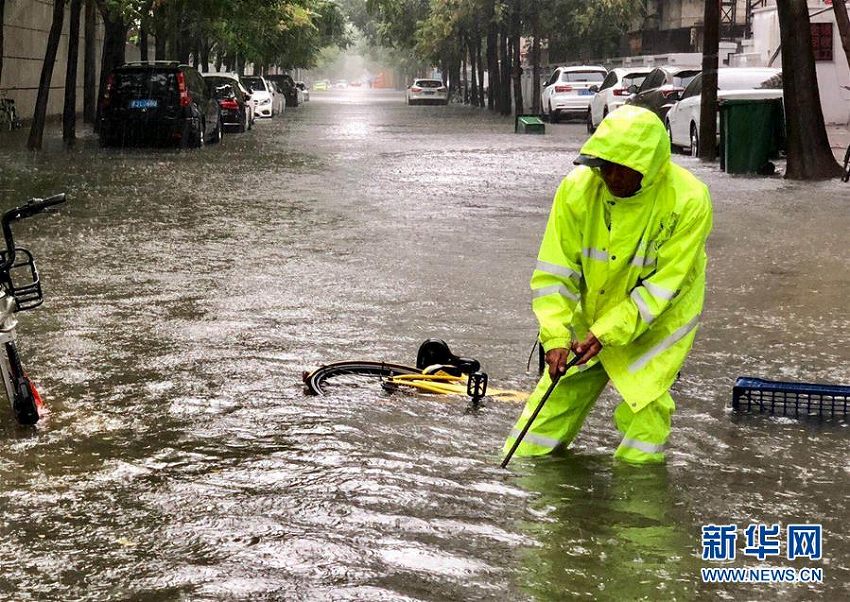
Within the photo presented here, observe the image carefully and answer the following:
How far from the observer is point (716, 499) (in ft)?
17.3

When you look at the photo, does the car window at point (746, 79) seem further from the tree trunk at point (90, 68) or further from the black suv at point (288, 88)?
the black suv at point (288, 88)

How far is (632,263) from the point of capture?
5086 mm

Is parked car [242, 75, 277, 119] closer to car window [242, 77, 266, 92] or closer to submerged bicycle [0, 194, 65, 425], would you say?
car window [242, 77, 266, 92]

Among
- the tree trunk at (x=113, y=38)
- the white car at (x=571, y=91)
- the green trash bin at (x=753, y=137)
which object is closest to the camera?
the green trash bin at (x=753, y=137)

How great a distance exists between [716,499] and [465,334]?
3.42m

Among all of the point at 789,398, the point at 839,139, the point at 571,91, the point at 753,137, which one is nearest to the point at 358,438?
the point at 789,398

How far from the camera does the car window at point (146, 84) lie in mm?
26406

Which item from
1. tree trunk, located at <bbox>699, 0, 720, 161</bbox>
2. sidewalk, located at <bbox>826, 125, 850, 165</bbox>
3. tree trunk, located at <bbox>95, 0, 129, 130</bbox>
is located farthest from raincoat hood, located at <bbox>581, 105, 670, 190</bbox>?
tree trunk, located at <bbox>95, 0, 129, 130</bbox>

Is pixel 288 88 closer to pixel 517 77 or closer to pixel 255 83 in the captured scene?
pixel 517 77

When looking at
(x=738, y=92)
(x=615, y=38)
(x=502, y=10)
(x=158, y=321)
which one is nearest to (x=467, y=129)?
(x=502, y=10)

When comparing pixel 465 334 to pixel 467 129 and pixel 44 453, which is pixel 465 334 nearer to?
pixel 44 453

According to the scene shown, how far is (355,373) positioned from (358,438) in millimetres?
1143

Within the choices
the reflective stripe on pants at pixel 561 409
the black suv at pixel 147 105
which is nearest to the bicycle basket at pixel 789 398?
the reflective stripe on pants at pixel 561 409

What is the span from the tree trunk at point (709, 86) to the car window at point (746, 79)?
176 centimetres
